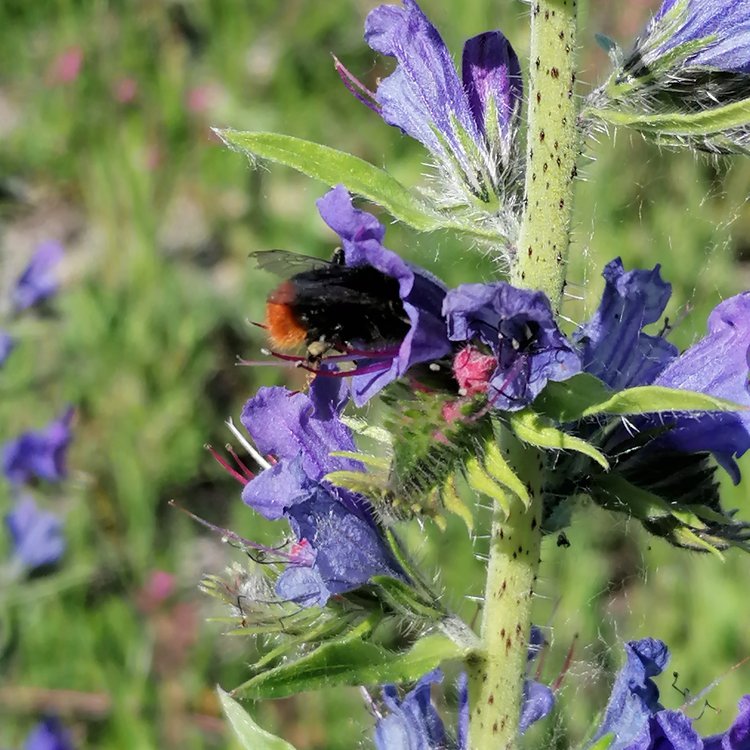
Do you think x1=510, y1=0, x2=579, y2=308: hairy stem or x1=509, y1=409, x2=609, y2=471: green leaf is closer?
x1=509, y1=409, x2=609, y2=471: green leaf

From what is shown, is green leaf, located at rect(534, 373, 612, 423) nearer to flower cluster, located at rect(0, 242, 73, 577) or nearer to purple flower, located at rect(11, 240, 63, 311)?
flower cluster, located at rect(0, 242, 73, 577)

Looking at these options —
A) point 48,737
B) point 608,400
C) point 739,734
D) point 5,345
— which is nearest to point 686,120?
point 608,400

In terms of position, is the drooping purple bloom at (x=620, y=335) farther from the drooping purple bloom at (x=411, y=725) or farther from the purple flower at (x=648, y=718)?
the drooping purple bloom at (x=411, y=725)

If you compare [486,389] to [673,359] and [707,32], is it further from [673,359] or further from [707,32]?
[707,32]

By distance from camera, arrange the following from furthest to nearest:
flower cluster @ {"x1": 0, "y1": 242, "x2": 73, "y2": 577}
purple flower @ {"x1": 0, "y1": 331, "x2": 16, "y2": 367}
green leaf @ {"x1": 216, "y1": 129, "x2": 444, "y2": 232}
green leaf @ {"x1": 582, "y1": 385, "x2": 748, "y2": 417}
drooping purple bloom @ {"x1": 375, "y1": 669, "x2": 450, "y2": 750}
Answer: flower cluster @ {"x1": 0, "y1": 242, "x2": 73, "y2": 577} → purple flower @ {"x1": 0, "y1": 331, "x2": 16, "y2": 367} → drooping purple bloom @ {"x1": 375, "y1": 669, "x2": 450, "y2": 750} → green leaf @ {"x1": 216, "y1": 129, "x2": 444, "y2": 232} → green leaf @ {"x1": 582, "y1": 385, "x2": 748, "y2": 417}

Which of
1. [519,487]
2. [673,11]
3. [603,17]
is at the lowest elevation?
[603,17]

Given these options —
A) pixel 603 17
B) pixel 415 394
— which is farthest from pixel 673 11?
pixel 603 17

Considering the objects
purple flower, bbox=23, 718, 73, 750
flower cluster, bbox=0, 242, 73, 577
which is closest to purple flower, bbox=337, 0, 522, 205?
flower cluster, bbox=0, 242, 73, 577

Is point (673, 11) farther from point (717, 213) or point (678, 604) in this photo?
point (717, 213)
